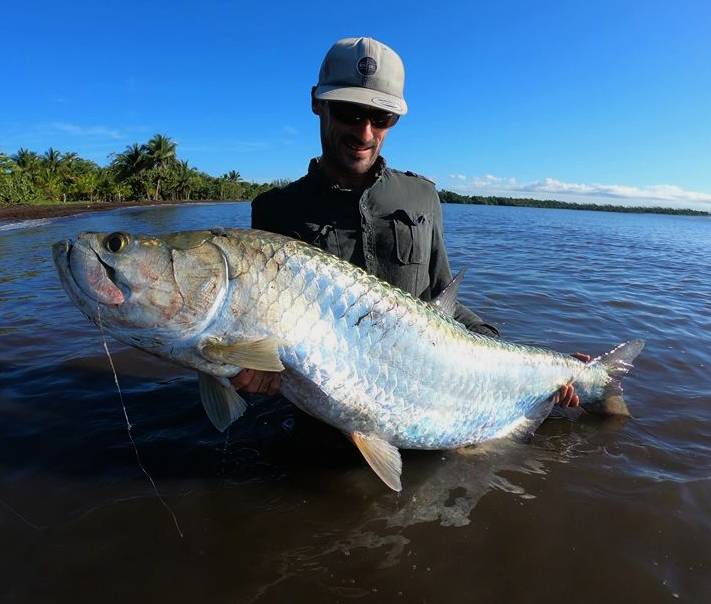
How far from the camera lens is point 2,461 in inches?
135

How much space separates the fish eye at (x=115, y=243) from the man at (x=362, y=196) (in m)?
1.45

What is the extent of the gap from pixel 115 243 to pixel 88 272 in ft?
0.59

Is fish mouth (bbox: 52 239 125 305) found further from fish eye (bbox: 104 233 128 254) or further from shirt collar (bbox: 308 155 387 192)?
shirt collar (bbox: 308 155 387 192)

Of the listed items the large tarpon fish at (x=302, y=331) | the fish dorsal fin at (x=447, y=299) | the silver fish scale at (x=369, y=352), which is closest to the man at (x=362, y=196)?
the fish dorsal fin at (x=447, y=299)

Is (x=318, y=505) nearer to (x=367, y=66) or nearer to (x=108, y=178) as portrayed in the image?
(x=367, y=66)

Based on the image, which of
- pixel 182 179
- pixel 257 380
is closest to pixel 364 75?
pixel 257 380

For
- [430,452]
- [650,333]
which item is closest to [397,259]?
[430,452]

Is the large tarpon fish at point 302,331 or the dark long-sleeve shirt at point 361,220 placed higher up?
the dark long-sleeve shirt at point 361,220

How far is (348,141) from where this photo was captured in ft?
10.7

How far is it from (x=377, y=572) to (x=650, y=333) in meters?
6.30

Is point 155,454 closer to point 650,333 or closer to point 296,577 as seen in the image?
point 296,577

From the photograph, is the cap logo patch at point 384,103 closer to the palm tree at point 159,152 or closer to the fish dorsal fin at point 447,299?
the fish dorsal fin at point 447,299

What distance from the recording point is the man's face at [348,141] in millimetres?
Result: 3188

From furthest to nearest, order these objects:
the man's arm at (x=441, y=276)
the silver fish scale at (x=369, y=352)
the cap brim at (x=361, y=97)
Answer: the man's arm at (x=441, y=276)
the cap brim at (x=361, y=97)
the silver fish scale at (x=369, y=352)
